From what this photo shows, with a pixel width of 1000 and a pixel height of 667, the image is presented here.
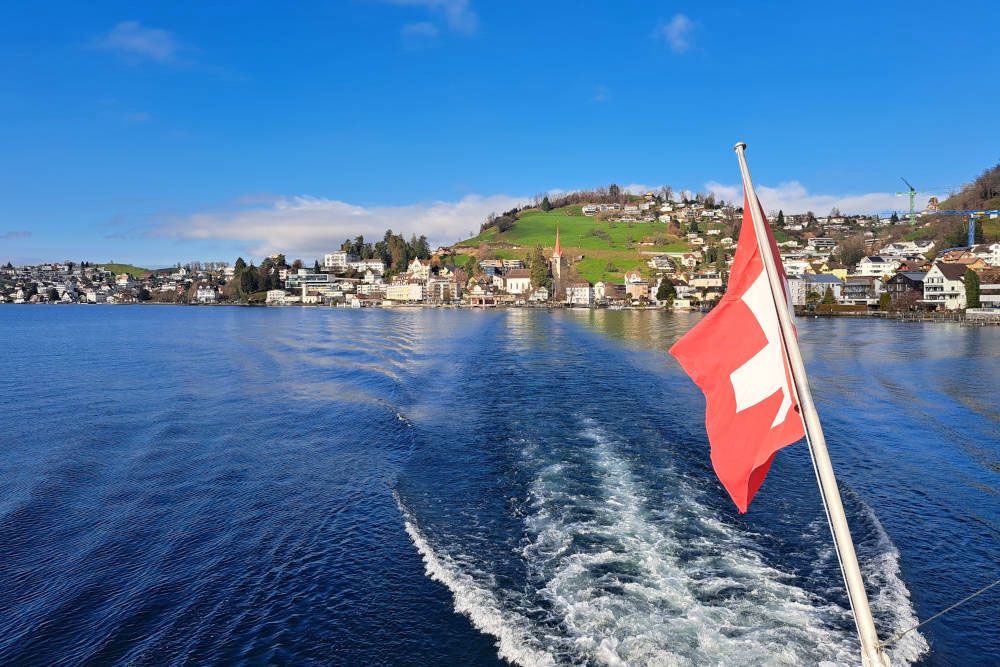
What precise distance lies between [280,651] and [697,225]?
672 ft

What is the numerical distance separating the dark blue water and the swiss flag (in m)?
3.99

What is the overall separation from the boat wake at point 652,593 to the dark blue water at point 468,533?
1.6 inches

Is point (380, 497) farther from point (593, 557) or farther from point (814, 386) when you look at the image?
point (814, 386)

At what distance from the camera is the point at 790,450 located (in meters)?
15.3

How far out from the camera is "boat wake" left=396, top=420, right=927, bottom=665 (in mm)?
6789

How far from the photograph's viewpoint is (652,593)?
7996mm

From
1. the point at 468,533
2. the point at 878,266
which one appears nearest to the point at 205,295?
the point at 878,266

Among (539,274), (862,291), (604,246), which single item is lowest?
(862,291)

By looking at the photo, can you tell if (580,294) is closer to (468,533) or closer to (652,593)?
(468,533)

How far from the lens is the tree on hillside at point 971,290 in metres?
76.6

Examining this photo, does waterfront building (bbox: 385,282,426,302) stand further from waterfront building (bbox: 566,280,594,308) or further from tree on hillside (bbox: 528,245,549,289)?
waterfront building (bbox: 566,280,594,308)

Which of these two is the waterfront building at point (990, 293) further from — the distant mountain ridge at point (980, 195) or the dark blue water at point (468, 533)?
the distant mountain ridge at point (980, 195)

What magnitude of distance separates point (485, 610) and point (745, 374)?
18.5 feet

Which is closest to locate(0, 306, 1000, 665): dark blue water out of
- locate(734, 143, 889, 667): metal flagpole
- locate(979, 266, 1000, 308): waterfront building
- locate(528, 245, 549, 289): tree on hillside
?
locate(734, 143, 889, 667): metal flagpole
